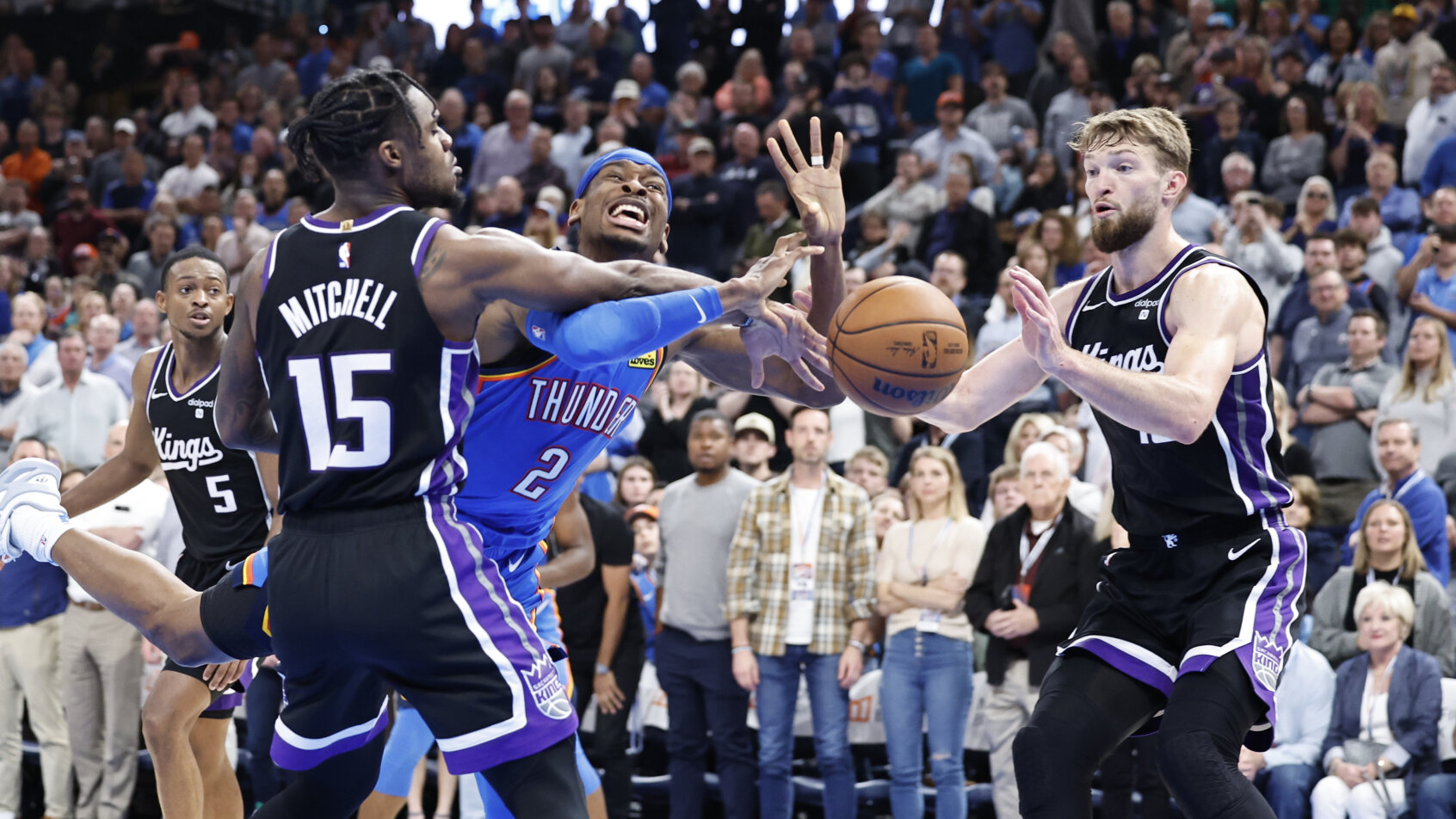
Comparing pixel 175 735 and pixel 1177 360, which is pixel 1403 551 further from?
pixel 175 735

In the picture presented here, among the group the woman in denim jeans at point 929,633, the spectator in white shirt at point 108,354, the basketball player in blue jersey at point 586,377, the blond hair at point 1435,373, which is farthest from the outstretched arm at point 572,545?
the spectator in white shirt at point 108,354

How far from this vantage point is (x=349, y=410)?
3352 mm

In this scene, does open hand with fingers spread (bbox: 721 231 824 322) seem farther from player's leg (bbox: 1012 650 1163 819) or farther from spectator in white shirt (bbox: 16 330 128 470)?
spectator in white shirt (bbox: 16 330 128 470)

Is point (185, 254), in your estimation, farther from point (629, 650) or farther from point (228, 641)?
point (629, 650)

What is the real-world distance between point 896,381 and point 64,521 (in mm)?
2695

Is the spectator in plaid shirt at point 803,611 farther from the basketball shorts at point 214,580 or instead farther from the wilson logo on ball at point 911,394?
the wilson logo on ball at point 911,394

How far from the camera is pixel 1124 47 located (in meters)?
14.1

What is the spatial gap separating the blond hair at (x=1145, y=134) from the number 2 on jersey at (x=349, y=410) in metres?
2.26

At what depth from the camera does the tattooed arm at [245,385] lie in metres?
3.58

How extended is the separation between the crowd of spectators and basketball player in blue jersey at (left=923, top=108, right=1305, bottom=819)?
2.75 meters

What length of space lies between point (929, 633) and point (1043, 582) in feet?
2.30

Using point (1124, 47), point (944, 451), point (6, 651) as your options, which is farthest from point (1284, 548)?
point (1124, 47)

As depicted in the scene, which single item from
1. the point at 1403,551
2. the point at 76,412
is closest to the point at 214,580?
the point at 1403,551

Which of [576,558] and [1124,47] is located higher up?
[1124,47]
